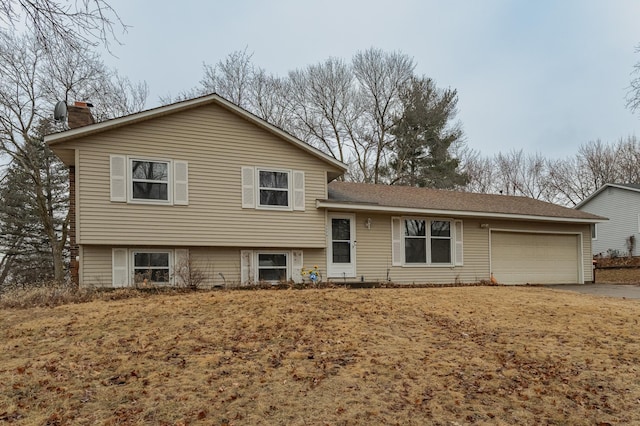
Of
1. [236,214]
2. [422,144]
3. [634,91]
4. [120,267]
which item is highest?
[422,144]

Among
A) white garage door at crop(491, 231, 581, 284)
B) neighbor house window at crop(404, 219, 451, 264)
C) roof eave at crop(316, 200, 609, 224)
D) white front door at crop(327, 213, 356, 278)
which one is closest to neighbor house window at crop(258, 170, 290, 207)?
roof eave at crop(316, 200, 609, 224)

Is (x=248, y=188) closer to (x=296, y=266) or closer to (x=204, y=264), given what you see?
(x=204, y=264)

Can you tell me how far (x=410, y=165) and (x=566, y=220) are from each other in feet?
42.5

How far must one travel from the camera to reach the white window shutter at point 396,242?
1420 cm

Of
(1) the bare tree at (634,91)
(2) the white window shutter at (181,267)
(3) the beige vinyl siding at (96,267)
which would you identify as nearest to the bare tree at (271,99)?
(2) the white window shutter at (181,267)

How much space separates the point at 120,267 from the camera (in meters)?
11.2

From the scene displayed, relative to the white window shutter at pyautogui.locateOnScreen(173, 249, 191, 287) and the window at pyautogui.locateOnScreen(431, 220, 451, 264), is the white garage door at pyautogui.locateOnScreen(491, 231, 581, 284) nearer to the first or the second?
the window at pyautogui.locateOnScreen(431, 220, 451, 264)

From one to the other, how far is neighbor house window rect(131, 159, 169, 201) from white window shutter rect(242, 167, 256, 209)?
80.0 inches

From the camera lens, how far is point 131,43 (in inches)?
224

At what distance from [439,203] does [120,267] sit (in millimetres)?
10157

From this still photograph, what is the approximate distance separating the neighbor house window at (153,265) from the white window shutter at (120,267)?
209mm

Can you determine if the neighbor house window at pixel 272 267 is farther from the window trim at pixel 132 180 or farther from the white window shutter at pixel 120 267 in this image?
the white window shutter at pixel 120 267

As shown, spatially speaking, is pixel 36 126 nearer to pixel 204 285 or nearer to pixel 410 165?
pixel 204 285

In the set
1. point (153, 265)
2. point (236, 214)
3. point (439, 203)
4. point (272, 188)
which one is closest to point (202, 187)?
point (236, 214)
